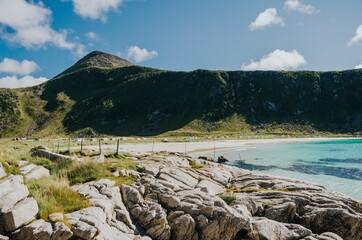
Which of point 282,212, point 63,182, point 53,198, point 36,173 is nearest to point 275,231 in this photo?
point 282,212

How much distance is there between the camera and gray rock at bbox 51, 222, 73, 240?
627cm

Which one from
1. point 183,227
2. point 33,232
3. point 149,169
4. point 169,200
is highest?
point 33,232

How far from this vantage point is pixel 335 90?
15150 cm

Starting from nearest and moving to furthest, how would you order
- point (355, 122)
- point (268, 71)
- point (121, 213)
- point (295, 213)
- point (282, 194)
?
point (121, 213)
point (295, 213)
point (282, 194)
point (355, 122)
point (268, 71)

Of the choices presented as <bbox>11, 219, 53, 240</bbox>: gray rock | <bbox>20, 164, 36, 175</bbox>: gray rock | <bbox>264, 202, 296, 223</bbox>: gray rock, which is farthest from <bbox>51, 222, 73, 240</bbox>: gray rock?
<bbox>264, 202, 296, 223</bbox>: gray rock

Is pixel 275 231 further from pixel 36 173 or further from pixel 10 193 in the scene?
pixel 36 173

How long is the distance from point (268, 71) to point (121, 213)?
184m

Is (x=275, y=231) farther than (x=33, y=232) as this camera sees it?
Yes

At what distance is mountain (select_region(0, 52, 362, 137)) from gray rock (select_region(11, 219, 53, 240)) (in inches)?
4588

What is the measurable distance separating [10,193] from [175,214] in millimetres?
6424

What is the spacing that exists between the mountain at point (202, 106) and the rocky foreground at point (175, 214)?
109789 mm

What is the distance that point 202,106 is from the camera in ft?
512

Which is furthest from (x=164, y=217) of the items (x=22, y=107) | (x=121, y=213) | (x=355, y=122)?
(x=22, y=107)

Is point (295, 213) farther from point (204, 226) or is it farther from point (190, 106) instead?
point (190, 106)
